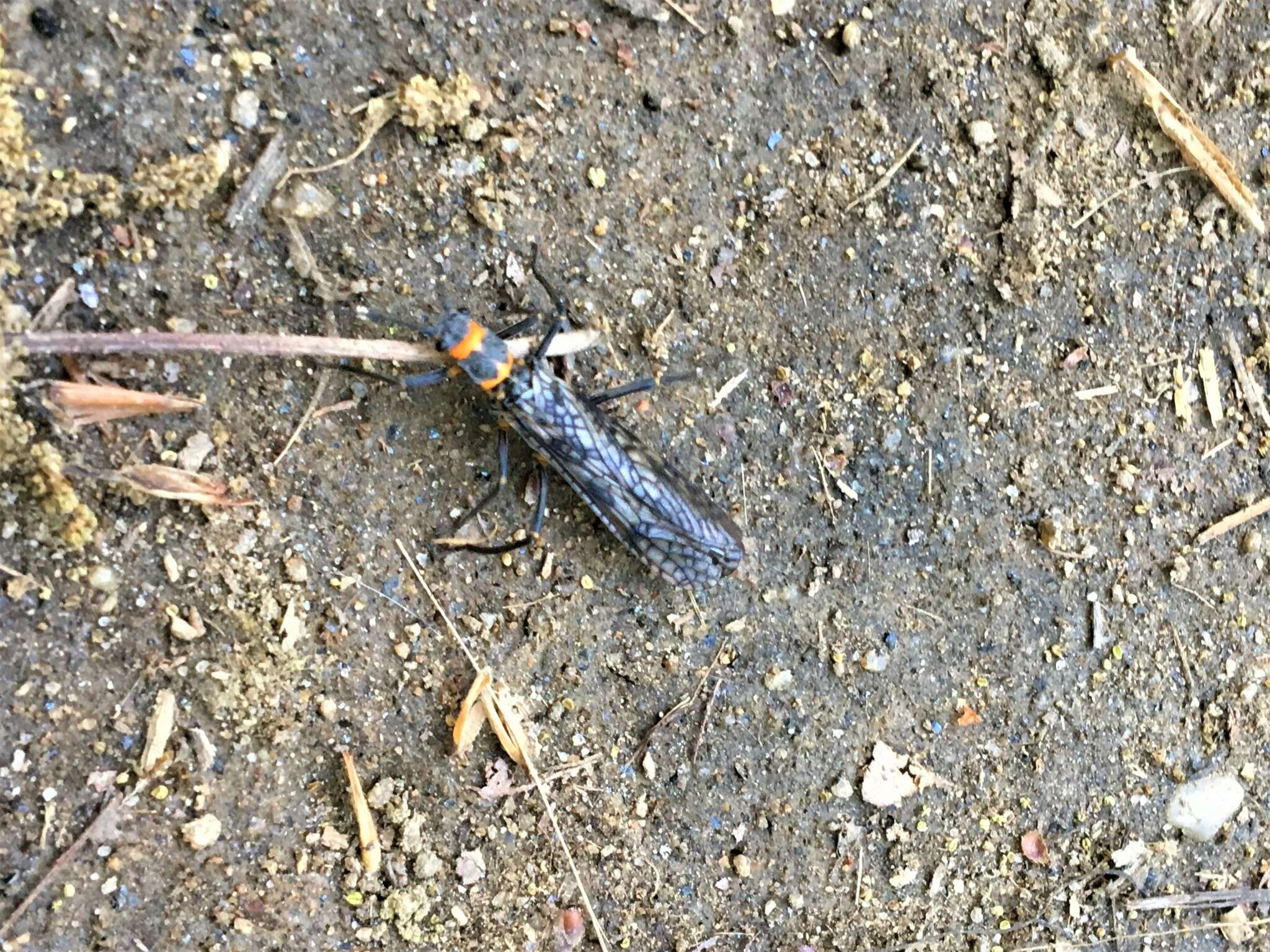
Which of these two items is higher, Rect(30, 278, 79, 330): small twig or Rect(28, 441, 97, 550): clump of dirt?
Rect(30, 278, 79, 330): small twig

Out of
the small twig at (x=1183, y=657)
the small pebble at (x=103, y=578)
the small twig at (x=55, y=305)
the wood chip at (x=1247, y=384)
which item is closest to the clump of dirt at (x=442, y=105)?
the small twig at (x=55, y=305)

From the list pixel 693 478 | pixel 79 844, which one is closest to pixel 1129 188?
pixel 693 478

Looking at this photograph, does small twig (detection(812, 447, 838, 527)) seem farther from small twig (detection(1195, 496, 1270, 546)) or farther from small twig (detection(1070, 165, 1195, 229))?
small twig (detection(1195, 496, 1270, 546))

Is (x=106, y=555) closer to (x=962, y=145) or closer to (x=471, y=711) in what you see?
(x=471, y=711)

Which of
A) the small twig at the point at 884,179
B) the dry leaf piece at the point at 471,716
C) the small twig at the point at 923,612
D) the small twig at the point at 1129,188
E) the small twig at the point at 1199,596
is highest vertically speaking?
the small twig at the point at 1129,188

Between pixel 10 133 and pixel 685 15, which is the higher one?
pixel 685 15

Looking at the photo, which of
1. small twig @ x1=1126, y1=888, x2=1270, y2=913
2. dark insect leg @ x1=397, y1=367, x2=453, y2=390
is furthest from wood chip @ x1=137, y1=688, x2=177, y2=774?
small twig @ x1=1126, y1=888, x2=1270, y2=913

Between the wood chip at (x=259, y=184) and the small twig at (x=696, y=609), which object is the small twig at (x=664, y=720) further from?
the wood chip at (x=259, y=184)

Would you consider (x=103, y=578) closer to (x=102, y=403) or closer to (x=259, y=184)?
(x=102, y=403)
